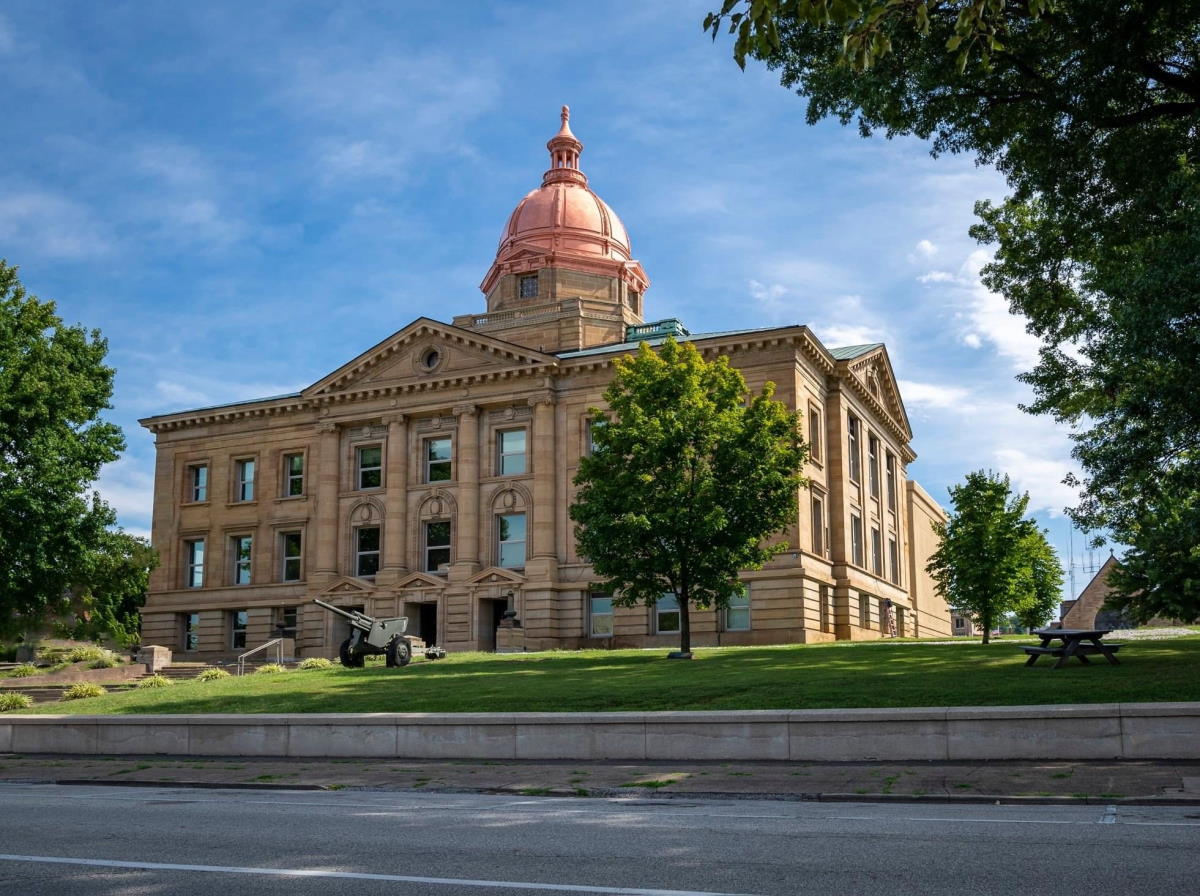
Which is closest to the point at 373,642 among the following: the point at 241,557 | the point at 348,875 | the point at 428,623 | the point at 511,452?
the point at 511,452

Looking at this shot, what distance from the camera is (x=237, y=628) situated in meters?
55.7

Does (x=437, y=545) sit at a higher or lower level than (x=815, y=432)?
lower

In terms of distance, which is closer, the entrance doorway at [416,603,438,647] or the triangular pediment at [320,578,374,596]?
the triangular pediment at [320,578,374,596]

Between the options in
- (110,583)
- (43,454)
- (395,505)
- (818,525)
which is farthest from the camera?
(395,505)

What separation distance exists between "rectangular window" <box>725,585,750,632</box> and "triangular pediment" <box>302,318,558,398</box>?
12621 mm

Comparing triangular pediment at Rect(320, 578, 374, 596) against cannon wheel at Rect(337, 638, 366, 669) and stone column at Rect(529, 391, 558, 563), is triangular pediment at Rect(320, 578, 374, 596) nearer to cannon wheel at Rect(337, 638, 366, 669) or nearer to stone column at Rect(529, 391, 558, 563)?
stone column at Rect(529, 391, 558, 563)

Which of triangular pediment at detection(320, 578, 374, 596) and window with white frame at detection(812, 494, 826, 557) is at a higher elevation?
window with white frame at detection(812, 494, 826, 557)

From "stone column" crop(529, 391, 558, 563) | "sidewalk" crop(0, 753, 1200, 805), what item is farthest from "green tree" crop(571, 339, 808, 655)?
"stone column" crop(529, 391, 558, 563)

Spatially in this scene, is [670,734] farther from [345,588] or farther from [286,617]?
[286,617]

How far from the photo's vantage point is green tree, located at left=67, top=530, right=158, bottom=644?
131 feet

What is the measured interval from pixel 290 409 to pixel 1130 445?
141 ft

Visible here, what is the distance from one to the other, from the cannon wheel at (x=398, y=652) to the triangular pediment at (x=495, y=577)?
1527 centimetres

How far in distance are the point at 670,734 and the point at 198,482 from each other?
46.8 meters

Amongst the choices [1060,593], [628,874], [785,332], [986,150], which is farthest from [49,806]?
[1060,593]
